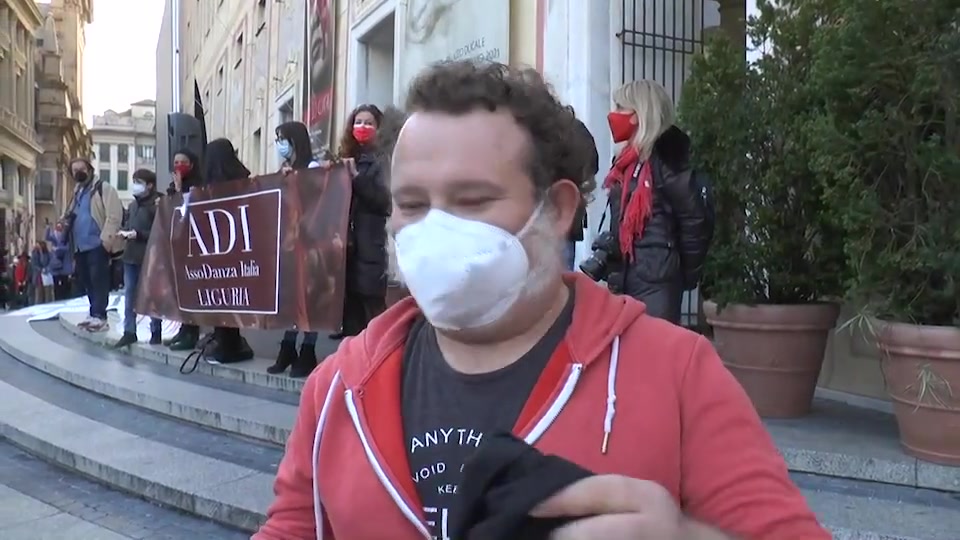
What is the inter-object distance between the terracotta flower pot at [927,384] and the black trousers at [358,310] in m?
3.13

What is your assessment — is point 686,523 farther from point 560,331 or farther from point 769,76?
point 769,76

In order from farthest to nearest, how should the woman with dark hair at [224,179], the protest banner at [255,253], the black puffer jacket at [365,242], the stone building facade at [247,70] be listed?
the stone building facade at [247,70] < the woman with dark hair at [224,179] < the protest banner at [255,253] < the black puffer jacket at [365,242]

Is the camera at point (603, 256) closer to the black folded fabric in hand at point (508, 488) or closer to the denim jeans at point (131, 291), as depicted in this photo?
the black folded fabric in hand at point (508, 488)

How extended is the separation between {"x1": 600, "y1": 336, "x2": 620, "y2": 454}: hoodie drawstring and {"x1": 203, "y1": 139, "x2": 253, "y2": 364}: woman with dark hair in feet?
20.0

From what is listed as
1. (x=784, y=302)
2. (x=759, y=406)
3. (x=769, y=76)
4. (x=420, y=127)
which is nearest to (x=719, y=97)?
(x=769, y=76)

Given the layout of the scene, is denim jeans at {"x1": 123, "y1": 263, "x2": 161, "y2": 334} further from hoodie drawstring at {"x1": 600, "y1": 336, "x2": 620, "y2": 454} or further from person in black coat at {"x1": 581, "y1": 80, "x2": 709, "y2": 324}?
hoodie drawstring at {"x1": 600, "y1": 336, "x2": 620, "y2": 454}

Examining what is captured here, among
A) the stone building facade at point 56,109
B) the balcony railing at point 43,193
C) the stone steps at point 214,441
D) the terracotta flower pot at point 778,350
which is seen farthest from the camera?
the stone building facade at point 56,109

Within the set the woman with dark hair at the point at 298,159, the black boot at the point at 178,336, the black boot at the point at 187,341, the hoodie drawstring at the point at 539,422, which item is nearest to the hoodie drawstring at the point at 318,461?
the hoodie drawstring at the point at 539,422

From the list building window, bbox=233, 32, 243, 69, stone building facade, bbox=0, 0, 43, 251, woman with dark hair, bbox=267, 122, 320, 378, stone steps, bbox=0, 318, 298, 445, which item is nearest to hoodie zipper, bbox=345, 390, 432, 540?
stone steps, bbox=0, 318, 298, 445

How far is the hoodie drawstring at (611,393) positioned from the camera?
1.28m

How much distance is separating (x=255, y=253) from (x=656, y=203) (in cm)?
331

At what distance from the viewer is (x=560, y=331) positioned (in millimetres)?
1432

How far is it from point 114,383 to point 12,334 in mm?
4737

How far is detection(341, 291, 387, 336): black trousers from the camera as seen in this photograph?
5949 mm
